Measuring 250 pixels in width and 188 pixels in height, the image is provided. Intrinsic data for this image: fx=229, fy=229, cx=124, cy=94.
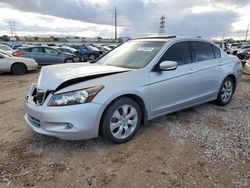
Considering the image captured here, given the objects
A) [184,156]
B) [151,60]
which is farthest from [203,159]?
[151,60]

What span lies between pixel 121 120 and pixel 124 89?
47 centimetres

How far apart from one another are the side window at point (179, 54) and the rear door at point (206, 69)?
198 mm

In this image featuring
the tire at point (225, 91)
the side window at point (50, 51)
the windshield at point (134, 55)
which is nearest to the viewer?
the windshield at point (134, 55)

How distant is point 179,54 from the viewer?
4102mm

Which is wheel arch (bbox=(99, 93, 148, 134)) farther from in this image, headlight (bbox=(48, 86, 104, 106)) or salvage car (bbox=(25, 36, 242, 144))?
headlight (bbox=(48, 86, 104, 106))

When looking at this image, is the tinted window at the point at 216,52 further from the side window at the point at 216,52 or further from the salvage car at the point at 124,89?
the salvage car at the point at 124,89

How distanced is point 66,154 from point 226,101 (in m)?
3.84

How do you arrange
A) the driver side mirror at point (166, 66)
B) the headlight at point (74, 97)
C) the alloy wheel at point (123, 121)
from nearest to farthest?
1. the headlight at point (74, 97)
2. the alloy wheel at point (123, 121)
3. the driver side mirror at point (166, 66)

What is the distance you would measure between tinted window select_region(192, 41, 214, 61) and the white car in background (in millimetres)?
9093

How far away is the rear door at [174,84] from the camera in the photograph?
12.0ft

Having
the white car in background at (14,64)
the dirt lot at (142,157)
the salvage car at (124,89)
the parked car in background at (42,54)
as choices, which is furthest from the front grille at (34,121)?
the parked car in background at (42,54)

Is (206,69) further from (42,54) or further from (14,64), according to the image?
(42,54)

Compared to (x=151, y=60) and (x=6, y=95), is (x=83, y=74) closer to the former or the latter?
(x=151, y=60)

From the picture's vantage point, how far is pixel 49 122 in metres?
3.01
